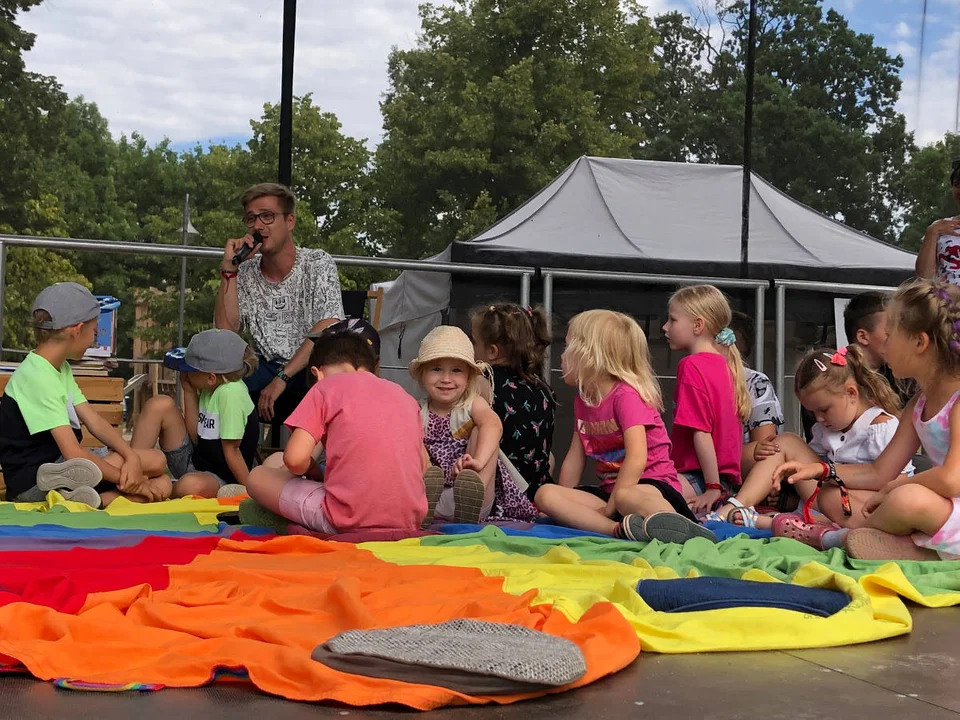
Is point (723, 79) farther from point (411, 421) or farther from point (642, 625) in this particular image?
point (642, 625)

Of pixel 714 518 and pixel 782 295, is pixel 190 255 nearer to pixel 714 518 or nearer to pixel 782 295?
pixel 714 518

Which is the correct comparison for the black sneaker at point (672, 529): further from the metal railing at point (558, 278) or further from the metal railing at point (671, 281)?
the metal railing at point (671, 281)

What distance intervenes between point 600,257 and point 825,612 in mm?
4391

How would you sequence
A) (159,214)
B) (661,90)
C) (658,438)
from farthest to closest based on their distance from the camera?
(159,214) < (661,90) < (658,438)

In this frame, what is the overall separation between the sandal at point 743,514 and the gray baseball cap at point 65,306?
281cm

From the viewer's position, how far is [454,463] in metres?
4.44

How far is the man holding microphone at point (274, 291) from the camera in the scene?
208 inches

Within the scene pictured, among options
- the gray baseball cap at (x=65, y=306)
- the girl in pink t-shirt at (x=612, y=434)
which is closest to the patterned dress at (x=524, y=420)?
the girl in pink t-shirt at (x=612, y=434)

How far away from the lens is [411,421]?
147 inches

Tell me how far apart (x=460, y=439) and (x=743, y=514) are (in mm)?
1146

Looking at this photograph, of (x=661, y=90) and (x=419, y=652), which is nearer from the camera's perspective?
(x=419, y=652)

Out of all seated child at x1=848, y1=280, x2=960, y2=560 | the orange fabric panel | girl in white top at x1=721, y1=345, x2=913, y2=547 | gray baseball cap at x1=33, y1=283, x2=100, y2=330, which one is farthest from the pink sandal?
gray baseball cap at x1=33, y1=283, x2=100, y2=330

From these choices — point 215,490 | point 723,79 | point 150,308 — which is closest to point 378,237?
point 150,308

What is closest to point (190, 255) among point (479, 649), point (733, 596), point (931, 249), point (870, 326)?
point (870, 326)
